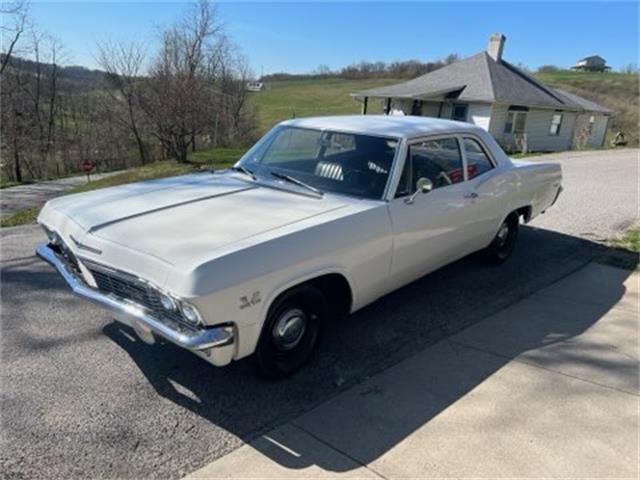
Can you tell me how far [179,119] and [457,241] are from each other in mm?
18845

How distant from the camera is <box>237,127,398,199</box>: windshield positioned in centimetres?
380

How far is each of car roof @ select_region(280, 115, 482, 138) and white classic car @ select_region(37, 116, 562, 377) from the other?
0.06 ft

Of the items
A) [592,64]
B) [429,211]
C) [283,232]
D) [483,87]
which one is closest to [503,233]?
[429,211]

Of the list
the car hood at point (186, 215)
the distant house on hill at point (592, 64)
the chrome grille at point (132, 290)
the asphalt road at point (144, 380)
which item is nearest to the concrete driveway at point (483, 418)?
the asphalt road at point (144, 380)

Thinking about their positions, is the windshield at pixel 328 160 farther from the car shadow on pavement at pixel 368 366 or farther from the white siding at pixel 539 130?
the white siding at pixel 539 130

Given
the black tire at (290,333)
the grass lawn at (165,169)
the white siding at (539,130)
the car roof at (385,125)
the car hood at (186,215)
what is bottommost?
the grass lawn at (165,169)

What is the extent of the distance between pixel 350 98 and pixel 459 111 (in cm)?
3614

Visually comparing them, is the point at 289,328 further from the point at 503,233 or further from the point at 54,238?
the point at 503,233

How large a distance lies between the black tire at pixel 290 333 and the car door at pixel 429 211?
2.73 feet

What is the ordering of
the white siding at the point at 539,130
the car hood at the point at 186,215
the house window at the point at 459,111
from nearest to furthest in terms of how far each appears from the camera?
the car hood at the point at 186,215 → the white siding at the point at 539,130 → the house window at the point at 459,111

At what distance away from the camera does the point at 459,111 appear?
2697 cm

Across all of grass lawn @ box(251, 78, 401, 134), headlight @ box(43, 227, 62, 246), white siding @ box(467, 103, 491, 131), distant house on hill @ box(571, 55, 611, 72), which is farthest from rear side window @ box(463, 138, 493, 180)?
distant house on hill @ box(571, 55, 611, 72)

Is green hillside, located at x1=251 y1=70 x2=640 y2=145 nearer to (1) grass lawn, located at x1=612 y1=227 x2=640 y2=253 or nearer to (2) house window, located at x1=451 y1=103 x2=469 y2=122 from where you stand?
(2) house window, located at x1=451 y1=103 x2=469 y2=122

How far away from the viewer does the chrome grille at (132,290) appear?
266 cm
